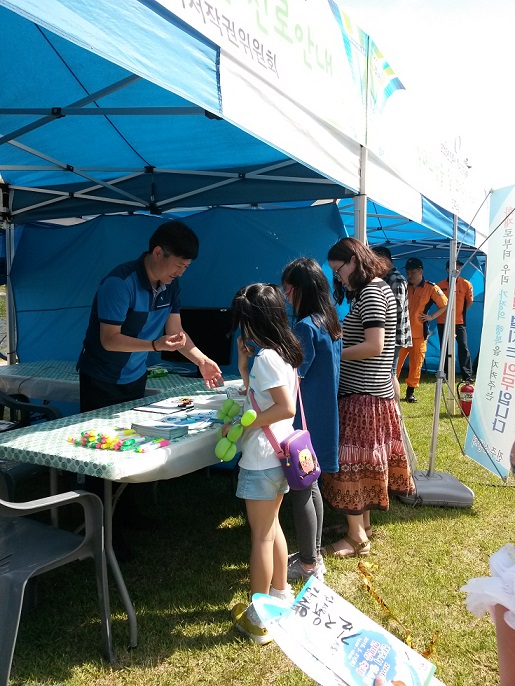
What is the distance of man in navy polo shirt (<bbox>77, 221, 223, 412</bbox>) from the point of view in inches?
98.3

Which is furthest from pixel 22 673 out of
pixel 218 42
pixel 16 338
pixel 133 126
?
pixel 16 338

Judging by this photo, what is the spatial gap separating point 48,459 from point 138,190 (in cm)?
292

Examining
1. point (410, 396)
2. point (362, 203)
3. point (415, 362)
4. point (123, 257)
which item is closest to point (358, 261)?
point (362, 203)

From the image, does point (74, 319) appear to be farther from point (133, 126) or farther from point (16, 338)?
point (133, 126)

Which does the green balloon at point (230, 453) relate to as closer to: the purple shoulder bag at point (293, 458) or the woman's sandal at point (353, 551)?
the purple shoulder bag at point (293, 458)

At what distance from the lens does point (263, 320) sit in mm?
2043

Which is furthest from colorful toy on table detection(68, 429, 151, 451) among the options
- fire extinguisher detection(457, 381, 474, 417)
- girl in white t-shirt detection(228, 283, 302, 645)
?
fire extinguisher detection(457, 381, 474, 417)

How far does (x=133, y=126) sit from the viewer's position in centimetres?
332

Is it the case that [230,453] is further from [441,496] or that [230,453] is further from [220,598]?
[441,496]

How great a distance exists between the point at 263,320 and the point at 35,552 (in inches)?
43.3

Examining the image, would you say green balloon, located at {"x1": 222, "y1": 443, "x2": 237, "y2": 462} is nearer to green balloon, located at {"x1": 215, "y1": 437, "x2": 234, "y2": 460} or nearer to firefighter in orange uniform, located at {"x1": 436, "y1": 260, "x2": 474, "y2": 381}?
green balloon, located at {"x1": 215, "y1": 437, "x2": 234, "y2": 460}

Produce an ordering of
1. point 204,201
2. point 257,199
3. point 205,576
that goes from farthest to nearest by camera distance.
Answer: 1. point 204,201
2. point 257,199
3. point 205,576

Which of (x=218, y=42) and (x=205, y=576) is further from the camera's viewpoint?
(x=205, y=576)

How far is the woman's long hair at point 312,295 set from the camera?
2348 millimetres
